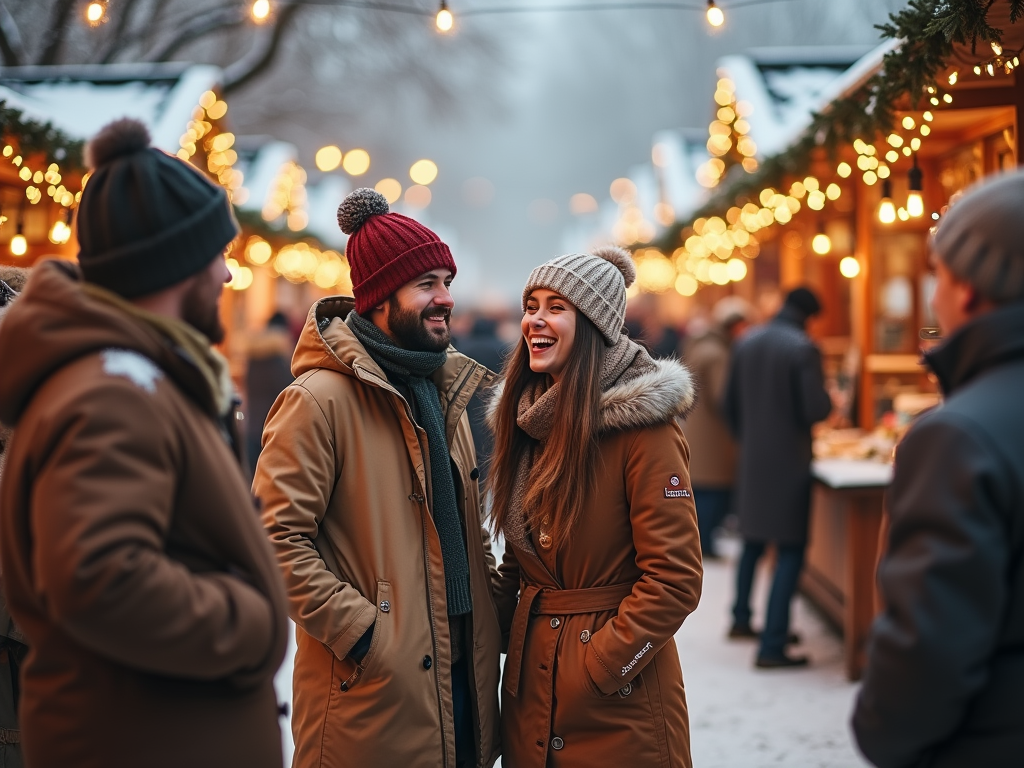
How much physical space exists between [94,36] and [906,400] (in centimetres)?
1492

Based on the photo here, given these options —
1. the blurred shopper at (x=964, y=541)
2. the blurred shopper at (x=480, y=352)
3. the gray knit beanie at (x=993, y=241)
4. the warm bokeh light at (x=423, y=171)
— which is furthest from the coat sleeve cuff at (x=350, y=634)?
the warm bokeh light at (x=423, y=171)

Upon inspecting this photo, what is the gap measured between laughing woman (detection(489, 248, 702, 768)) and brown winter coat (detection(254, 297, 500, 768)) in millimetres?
197

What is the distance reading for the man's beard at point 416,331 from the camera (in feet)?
10.9

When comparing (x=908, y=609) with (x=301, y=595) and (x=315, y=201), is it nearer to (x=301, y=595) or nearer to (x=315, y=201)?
(x=301, y=595)

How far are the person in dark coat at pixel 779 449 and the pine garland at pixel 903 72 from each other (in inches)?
47.9

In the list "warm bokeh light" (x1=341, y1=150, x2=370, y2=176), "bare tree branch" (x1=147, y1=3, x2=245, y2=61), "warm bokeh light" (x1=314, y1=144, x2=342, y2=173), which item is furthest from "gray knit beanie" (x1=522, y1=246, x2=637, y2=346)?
"bare tree branch" (x1=147, y1=3, x2=245, y2=61)

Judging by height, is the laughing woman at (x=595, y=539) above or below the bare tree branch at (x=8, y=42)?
below

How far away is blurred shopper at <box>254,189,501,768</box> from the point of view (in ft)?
9.59

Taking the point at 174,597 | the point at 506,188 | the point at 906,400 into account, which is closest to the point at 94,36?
the point at 906,400

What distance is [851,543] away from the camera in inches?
264

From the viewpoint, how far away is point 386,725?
2912 millimetres

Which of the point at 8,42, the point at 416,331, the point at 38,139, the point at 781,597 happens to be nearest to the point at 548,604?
the point at 416,331

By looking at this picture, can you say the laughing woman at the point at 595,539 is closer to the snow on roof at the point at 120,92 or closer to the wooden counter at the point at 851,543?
the wooden counter at the point at 851,543

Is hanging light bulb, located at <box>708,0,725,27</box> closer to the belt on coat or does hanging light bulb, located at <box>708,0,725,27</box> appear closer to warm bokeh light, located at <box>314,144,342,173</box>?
the belt on coat
